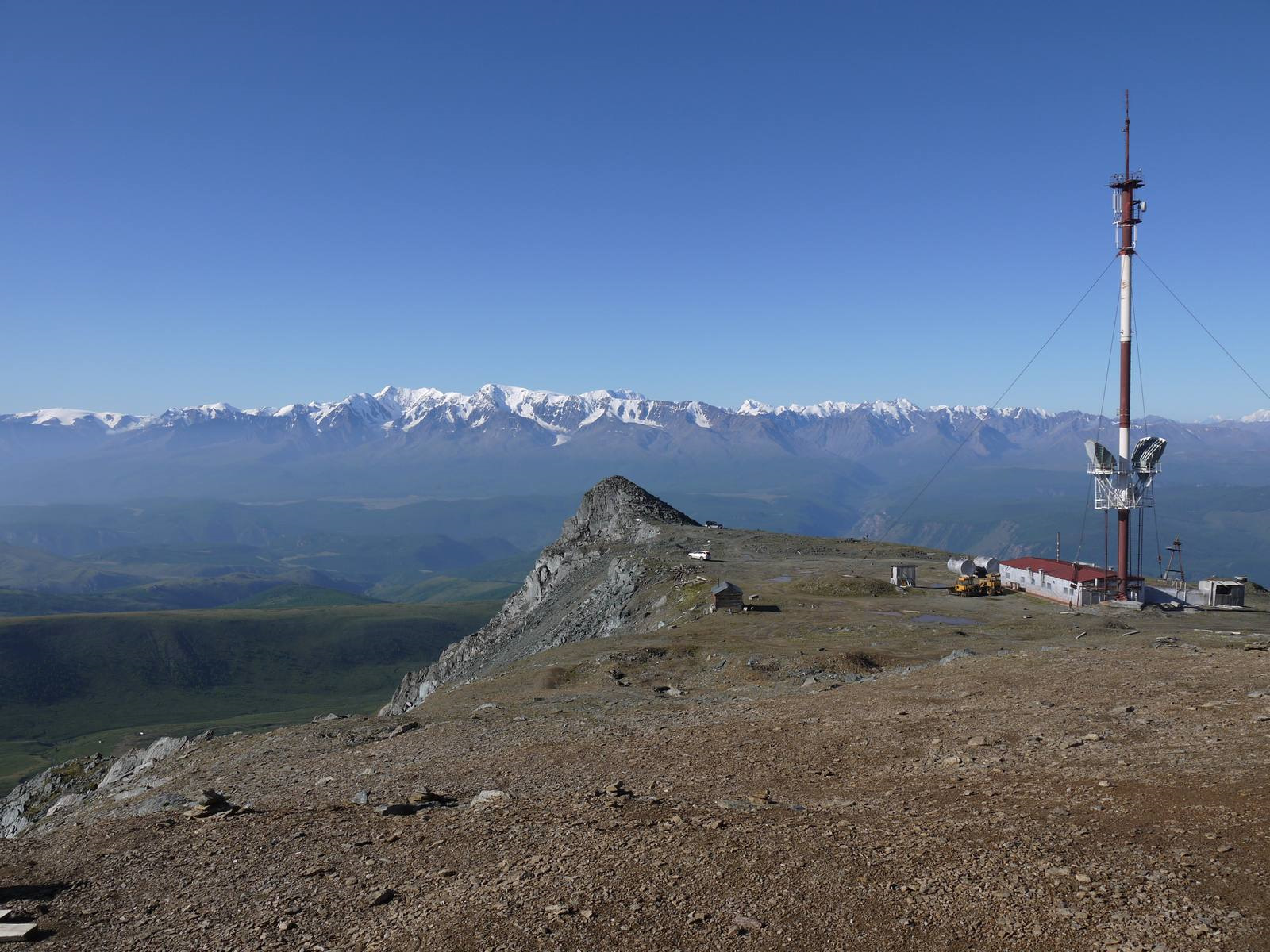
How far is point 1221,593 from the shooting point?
5006 centimetres

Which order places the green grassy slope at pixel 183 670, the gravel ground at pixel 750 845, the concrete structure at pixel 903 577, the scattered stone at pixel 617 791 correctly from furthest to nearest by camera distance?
1. the green grassy slope at pixel 183 670
2. the concrete structure at pixel 903 577
3. the scattered stone at pixel 617 791
4. the gravel ground at pixel 750 845

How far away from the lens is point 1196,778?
13797 millimetres

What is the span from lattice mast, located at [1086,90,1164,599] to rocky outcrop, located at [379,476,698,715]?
112ft

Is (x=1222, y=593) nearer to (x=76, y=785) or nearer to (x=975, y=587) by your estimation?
(x=975, y=587)

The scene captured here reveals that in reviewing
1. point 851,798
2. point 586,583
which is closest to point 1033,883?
point 851,798

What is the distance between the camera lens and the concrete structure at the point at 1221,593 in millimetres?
49906

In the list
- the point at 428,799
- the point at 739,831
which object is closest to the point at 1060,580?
the point at 739,831

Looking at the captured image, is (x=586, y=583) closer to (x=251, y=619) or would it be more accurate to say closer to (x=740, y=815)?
(x=740, y=815)

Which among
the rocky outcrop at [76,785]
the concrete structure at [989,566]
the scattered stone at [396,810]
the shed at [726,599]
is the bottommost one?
the rocky outcrop at [76,785]

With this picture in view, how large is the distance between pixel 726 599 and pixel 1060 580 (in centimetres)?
2263

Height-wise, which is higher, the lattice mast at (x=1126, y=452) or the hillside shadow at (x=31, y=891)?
the lattice mast at (x=1126, y=452)

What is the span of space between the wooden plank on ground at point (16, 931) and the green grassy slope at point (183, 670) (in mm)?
125886

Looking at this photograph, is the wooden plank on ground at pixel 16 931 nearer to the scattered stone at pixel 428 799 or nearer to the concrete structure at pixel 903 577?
the scattered stone at pixel 428 799

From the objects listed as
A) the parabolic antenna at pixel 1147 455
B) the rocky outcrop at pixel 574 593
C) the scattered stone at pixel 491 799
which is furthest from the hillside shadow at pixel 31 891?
the parabolic antenna at pixel 1147 455
